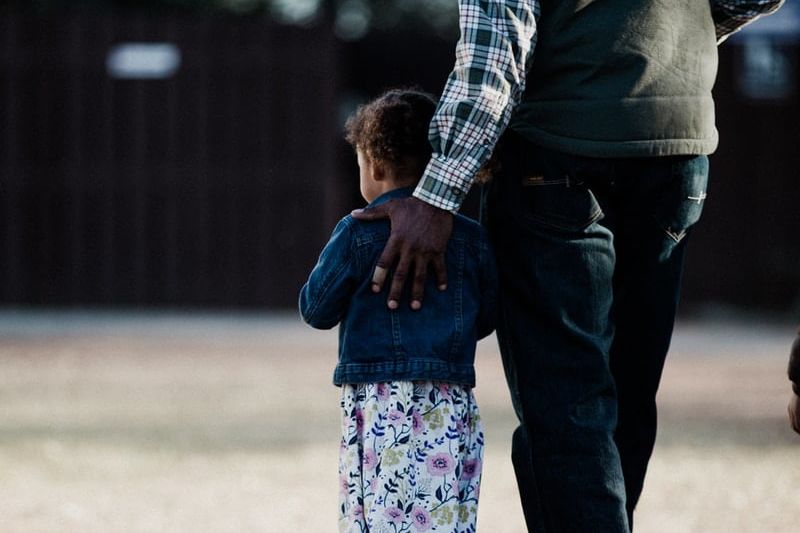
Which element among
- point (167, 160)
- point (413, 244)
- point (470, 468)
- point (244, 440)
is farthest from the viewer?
point (167, 160)

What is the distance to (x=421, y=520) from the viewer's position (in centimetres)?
273

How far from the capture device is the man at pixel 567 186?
254 centimetres

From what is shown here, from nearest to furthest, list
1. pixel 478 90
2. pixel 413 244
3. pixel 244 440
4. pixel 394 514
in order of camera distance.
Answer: pixel 478 90, pixel 413 244, pixel 394 514, pixel 244 440

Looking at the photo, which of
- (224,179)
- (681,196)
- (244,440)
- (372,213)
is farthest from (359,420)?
(224,179)

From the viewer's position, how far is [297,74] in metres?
12.9

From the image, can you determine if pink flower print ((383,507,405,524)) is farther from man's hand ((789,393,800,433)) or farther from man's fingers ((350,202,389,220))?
man's hand ((789,393,800,433))

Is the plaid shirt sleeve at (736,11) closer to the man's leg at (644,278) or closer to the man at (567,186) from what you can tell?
the man at (567,186)

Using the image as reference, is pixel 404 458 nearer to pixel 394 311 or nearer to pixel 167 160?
pixel 394 311

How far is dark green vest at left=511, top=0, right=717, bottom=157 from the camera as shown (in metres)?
2.55

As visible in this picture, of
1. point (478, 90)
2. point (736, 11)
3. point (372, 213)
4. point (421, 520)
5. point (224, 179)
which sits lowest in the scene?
point (224, 179)

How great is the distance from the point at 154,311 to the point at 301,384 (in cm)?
560

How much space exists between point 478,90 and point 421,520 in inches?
37.6

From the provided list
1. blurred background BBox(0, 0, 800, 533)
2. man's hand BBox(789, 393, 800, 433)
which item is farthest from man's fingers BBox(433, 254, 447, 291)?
blurred background BBox(0, 0, 800, 533)

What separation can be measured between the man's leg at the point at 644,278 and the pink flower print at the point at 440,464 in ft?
1.43
